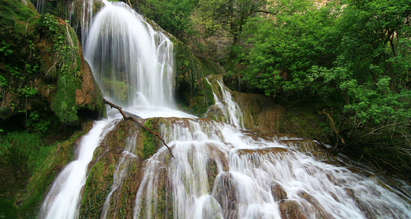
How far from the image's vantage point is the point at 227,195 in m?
3.26

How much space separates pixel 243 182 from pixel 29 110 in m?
4.78

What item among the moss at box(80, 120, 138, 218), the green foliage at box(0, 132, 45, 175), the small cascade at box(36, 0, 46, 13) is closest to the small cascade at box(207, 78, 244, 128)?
the moss at box(80, 120, 138, 218)

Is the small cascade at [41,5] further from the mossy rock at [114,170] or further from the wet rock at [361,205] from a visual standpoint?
the wet rock at [361,205]

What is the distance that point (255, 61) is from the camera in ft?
27.7

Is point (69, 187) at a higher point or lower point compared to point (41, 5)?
lower

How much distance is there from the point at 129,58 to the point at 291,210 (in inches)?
276

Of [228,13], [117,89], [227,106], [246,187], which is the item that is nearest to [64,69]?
[117,89]

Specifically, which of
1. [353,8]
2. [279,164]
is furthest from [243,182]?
[353,8]

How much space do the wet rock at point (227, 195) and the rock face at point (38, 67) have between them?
11.5ft

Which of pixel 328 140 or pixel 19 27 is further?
pixel 328 140

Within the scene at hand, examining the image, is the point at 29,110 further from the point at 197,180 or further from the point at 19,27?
the point at 197,180

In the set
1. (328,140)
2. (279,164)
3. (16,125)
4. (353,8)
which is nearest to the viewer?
(16,125)

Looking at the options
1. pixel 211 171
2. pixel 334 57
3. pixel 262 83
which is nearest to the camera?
pixel 211 171

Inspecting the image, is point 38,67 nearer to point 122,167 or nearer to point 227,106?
point 122,167
